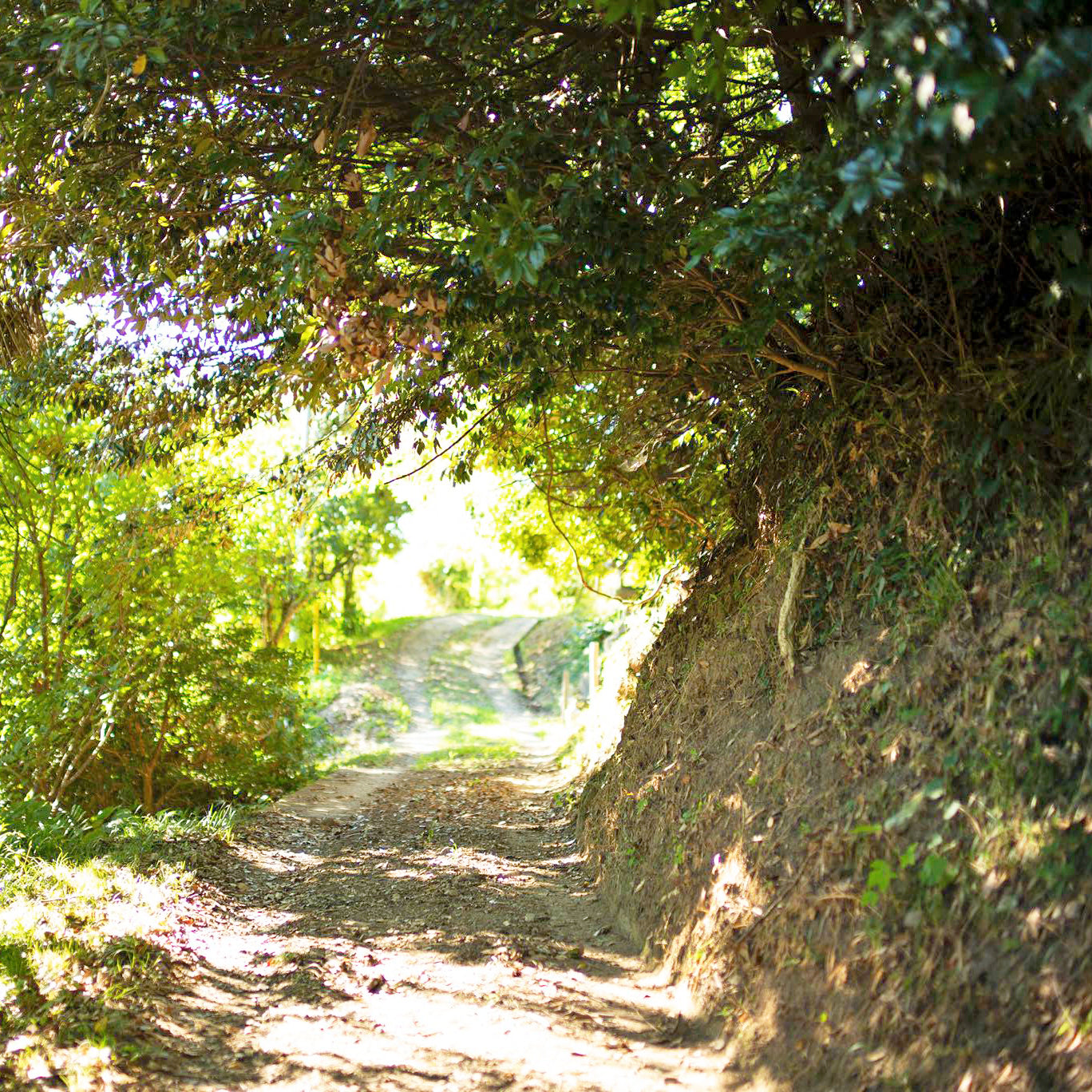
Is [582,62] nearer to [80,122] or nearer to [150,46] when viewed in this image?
[150,46]

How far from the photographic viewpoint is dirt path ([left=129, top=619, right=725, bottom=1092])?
387 cm

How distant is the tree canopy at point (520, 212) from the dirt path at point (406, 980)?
3.15 metres

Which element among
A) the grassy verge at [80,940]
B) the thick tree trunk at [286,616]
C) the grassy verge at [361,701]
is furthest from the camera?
the thick tree trunk at [286,616]

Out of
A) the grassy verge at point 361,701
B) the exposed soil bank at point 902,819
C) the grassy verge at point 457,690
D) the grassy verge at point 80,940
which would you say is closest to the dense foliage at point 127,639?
the grassy verge at point 80,940

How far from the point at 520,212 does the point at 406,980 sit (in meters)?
3.74

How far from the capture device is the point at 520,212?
4027mm

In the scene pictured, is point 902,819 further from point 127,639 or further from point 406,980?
point 127,639

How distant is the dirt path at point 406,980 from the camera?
387 centimetres

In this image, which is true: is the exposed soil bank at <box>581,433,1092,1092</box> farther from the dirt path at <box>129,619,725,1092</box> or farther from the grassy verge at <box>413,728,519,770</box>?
the grassy verge at <box>413,728,519,770</box>

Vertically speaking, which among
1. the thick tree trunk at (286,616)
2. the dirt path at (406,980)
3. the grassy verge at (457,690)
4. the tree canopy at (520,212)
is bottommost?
the grassy verge at (457,690)

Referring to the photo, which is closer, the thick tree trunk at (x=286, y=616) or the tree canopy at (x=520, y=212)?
the tree canopy at (x=520, y=212)

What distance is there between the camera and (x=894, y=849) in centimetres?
355

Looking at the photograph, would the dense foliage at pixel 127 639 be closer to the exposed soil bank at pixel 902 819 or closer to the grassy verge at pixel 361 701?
the grassy verge at pixel 361 701

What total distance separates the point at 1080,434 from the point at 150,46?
4.47 m
